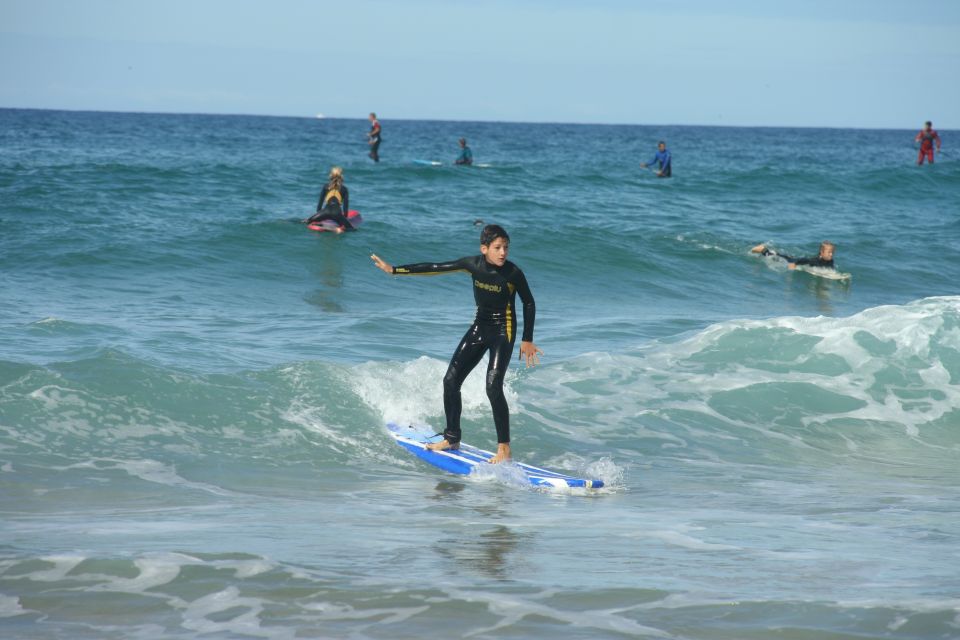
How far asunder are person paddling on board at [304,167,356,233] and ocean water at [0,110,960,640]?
49cm

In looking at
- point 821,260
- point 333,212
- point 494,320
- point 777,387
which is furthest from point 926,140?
point 494,320

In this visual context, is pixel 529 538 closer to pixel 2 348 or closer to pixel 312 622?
pixel 312 622

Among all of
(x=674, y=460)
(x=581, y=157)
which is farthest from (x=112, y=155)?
(x=674, y=460)

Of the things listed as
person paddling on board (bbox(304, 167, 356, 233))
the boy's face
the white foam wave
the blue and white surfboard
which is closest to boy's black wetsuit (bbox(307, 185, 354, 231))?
person paddling on board (bbox(304, 167, 356, 233))

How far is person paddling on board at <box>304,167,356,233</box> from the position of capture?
787 inches

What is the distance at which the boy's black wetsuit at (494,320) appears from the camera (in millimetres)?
8188

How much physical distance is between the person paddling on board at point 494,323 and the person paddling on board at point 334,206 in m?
11.9

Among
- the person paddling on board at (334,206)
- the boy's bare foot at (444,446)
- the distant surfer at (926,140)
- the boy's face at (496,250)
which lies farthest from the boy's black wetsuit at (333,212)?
the distant surfer at (926,140)

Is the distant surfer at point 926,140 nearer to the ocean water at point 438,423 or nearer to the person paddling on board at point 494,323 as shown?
the ocean water at point 438,423

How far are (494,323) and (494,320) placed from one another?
0.02 meters

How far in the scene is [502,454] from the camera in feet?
26.9

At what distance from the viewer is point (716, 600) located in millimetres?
5043

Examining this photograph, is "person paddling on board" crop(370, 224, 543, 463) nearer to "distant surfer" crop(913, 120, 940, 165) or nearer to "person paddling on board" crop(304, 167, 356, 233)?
"person paddling on board" crop(304, 167, 356, 233)

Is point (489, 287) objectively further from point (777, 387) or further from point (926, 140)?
point (926, 140)
